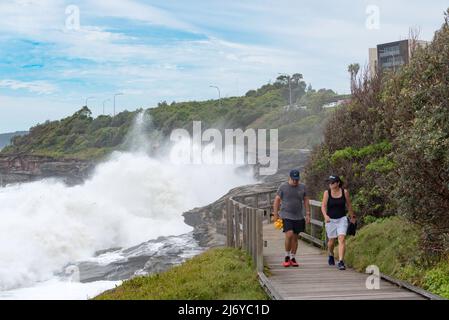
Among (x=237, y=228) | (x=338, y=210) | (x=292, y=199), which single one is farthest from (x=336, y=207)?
(x=237, y=228)

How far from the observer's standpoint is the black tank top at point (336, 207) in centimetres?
1025

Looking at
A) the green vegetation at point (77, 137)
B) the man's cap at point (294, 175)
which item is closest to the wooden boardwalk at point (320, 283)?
the man's cap at point (294, 175)

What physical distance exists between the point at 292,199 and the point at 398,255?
1.99 meters

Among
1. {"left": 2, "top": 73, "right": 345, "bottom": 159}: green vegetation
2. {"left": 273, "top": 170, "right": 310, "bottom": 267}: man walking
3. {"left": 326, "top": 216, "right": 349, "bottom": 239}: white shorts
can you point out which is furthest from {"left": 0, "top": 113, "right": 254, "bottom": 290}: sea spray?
{"left": 2, "top": 73, "right": 345, "bottom": 159}: green vegetation

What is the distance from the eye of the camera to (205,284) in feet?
30.3

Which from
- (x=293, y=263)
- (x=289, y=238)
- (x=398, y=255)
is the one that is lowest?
(x=293, y=263)

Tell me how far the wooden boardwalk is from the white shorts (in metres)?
0.64

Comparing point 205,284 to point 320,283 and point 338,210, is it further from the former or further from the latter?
point 338,210

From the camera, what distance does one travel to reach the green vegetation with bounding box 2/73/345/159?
88375 millimetres

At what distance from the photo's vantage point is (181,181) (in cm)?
4412

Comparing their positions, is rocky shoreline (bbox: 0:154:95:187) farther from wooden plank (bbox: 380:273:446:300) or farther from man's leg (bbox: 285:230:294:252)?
wooden plank (bbox: 380:273:446:300)

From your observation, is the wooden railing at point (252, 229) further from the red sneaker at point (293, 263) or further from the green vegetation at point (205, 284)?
A: the red sneaker at point (293, 263)
